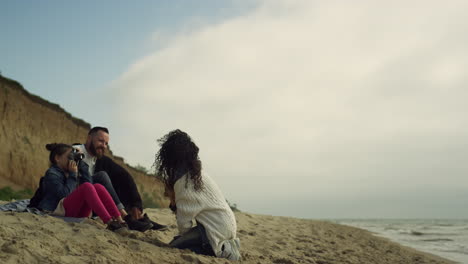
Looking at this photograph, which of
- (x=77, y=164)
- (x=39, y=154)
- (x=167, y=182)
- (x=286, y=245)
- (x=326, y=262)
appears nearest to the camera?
(x=167, y=182)

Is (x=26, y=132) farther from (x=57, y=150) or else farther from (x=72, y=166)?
(x=72, y=166)

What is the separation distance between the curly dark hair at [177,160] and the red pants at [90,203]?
0.72 meters

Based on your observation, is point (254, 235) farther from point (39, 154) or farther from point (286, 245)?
point (39, 154)

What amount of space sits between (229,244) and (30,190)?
496 inches

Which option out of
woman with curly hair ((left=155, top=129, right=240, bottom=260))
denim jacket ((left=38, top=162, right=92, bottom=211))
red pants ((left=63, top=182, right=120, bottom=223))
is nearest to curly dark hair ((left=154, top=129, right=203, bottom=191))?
woman with curly hair ((left=155, top=129, right=240, bottom=260))

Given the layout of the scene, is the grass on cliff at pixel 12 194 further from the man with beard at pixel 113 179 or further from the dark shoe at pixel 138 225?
the dark shoe at pixel 138 225

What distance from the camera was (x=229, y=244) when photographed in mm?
4555

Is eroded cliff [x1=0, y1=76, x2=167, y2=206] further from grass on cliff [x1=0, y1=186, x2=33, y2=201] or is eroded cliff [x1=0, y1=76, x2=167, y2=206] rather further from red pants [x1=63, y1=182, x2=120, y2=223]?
red pants [x1=63, y1=182, x2=120, y2=223]

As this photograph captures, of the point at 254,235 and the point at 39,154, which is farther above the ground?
the point at 39,154

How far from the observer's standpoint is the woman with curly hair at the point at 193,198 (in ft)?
14.2

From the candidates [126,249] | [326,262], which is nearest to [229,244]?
[126,249]

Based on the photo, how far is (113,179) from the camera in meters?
5.78

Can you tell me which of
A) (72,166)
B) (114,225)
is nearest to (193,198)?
(114,225)

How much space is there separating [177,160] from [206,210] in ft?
2.03
